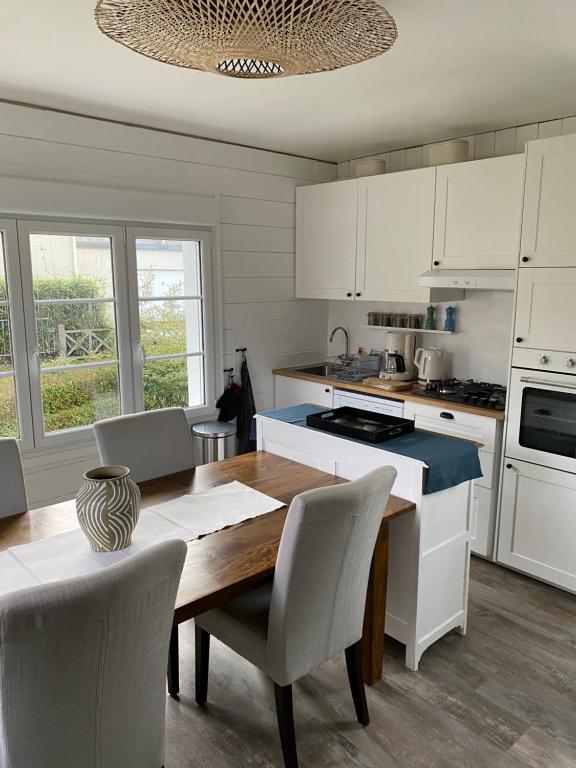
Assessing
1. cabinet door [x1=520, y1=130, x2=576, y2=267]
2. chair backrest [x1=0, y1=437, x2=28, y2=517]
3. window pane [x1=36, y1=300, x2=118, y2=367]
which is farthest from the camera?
window pane [x1=36, y1=300, x2=118, y2=367]

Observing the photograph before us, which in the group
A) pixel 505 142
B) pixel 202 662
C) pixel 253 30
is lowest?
pixel 202 662

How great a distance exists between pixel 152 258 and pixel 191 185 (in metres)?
0.54

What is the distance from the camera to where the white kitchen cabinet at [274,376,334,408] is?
4.07 metres

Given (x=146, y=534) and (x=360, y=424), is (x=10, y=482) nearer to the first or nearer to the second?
(x=146, y=534)

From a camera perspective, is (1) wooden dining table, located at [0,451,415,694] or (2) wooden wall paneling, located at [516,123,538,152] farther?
(2) wooden wall paneling, located at [516,123,538,152]

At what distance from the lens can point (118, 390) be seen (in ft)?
12.0

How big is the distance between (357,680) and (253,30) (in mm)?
2087

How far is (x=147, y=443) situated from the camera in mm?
2498

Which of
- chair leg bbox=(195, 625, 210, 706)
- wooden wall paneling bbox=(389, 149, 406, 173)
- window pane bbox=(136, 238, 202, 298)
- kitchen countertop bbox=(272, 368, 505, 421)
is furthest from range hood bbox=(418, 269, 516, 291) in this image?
chair leg bbox=(195, 625, 210, 706)

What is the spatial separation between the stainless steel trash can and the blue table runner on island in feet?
4.59

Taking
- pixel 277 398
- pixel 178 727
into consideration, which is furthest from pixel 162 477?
pixel 277 398

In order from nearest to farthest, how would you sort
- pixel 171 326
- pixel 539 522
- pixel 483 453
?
1. pixel 539 522
2. pixel 483 453
3. pixel 171 326

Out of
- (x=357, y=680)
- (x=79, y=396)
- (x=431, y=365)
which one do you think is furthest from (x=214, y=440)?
(x=357, y=680)

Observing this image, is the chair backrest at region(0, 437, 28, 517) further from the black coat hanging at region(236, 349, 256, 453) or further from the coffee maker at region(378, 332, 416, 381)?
the coffee maker at region(378, 332, 416, 381)
